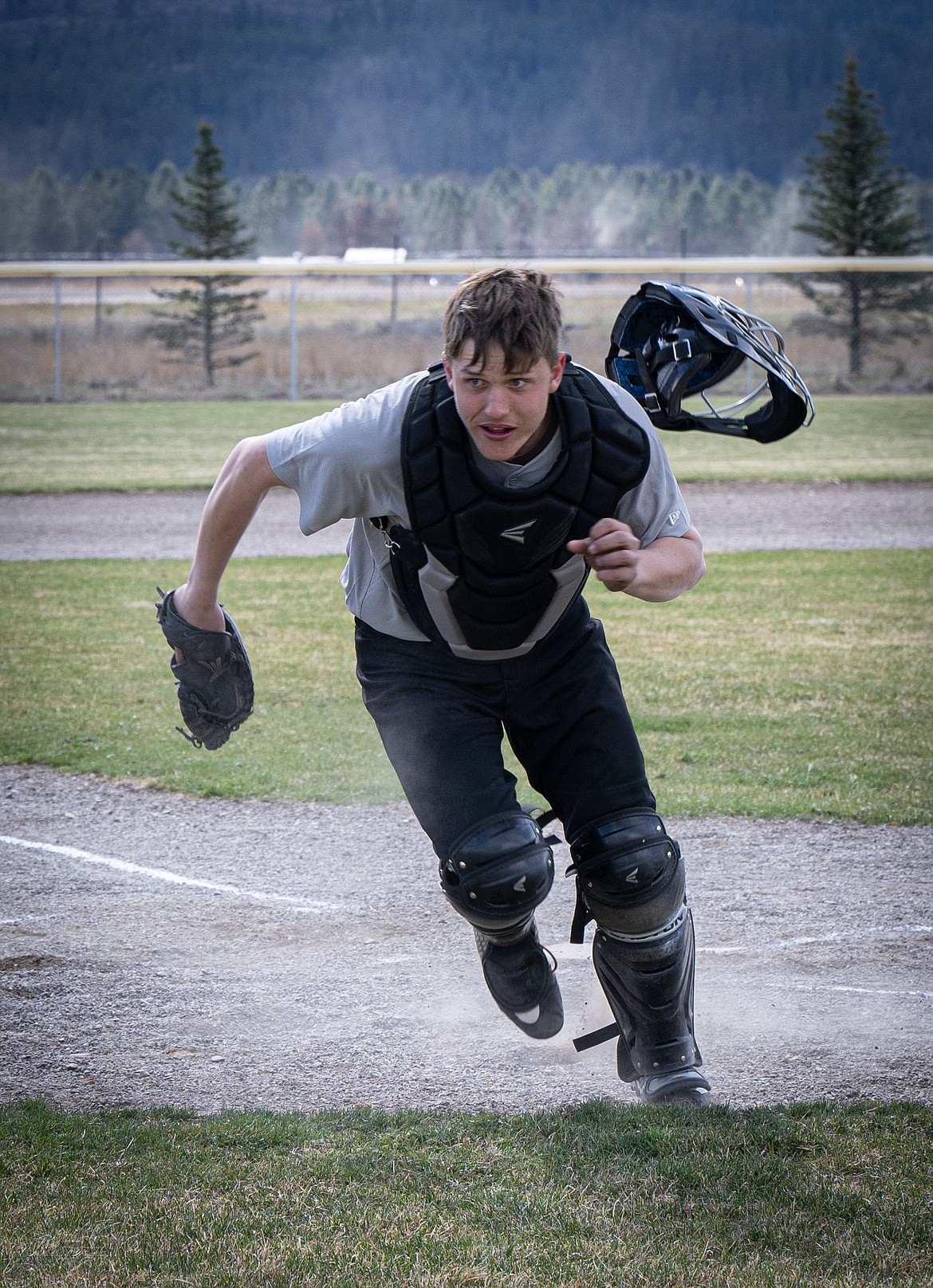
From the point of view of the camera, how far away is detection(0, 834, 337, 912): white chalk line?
184 inches

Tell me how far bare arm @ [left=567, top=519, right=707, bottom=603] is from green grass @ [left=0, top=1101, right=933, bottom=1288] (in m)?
1.24

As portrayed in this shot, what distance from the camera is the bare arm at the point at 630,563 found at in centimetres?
303

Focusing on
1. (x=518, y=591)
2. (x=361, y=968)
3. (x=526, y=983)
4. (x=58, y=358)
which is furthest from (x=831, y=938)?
(x=58, y=358)

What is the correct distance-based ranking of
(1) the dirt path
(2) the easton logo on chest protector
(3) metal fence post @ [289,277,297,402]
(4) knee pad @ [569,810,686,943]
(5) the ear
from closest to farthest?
(5) the ear, (2) the easton logo on chest protector, (4) knee pad @ [569,810,686,943], (1) the dirt path, (3) metal fence post @ [289,277,297,402]

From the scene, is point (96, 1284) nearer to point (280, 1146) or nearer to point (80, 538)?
point (280, 1146)

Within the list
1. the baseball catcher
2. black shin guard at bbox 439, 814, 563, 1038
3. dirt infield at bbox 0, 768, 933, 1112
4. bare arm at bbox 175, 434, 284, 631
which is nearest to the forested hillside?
dirt infield at bbox 0, 768, 933, 1112

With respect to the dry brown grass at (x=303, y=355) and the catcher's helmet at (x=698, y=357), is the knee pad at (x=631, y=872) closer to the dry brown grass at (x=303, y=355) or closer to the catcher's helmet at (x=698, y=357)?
the catcher's helmet at (x=698, y=357)

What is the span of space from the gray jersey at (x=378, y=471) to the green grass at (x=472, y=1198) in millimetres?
1198

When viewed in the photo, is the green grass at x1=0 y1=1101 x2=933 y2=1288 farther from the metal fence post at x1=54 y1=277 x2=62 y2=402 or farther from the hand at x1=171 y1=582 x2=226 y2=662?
the metal fence post at x1=54 y1=277 x2=62 y2=402

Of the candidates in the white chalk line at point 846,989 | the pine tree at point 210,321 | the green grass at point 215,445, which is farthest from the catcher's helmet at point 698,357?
the pine tree at point 210,321

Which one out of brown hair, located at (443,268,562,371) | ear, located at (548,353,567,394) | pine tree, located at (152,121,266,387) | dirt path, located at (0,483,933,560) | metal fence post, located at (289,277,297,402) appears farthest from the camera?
pine tree, located at (152,121,266,387)

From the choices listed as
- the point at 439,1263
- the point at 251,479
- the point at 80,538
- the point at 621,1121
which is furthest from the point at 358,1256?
the point at 80,538

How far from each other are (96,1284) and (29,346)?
27171 mm

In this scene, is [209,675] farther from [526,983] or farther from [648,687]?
[648,687]
